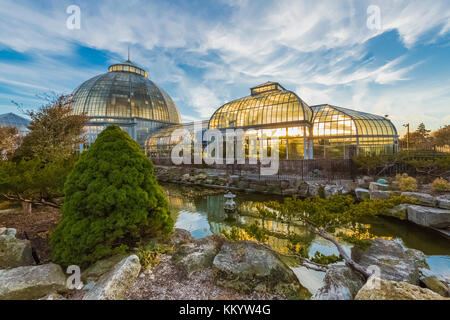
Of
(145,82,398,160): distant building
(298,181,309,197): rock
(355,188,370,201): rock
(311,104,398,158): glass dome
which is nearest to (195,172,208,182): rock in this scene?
(145,82,398,160): distant building

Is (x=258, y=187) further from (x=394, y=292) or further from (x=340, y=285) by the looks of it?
(x=394, y=292)

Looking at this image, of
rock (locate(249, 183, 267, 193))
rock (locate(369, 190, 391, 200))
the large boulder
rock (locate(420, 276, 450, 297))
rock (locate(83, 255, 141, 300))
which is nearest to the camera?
rock (locate(83, 255, 141, 300))

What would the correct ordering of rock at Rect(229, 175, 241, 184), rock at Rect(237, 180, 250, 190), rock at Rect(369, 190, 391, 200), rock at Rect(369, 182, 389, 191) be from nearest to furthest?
rock at Rect(369, 190, 391, 200)
rock at Rect(369, 182, 389, 191)
rock at Rect(237, 180, 250, 190)
rock at Rect(229, 175, 241, 184)

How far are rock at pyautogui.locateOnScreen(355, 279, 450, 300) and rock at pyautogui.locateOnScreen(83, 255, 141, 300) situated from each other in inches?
139

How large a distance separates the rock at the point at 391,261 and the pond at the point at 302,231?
25.8 inches

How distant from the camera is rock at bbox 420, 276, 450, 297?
3.49 metres

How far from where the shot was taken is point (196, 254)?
13.7ft

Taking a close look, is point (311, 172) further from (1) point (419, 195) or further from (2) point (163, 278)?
(2) point (163, 278)

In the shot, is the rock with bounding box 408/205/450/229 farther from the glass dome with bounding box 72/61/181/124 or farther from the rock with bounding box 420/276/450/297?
the glass dome with bounding box 72/61/181/124

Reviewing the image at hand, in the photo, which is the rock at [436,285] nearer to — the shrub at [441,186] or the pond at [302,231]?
the pond at [302,231]

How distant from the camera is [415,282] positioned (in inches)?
149

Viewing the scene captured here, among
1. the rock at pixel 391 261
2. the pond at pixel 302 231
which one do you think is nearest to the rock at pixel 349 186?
the pond at pixel 302 231

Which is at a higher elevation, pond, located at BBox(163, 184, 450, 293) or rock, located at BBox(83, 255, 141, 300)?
rock, located at BBox(83, 255, 141, 300)
